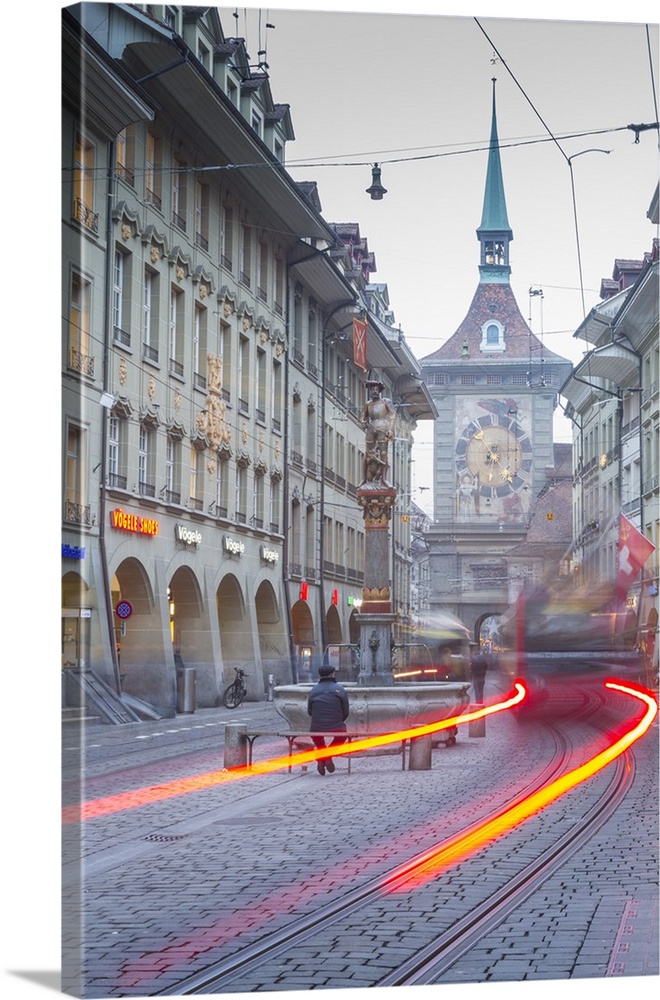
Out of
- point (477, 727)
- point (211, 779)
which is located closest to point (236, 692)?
point (211, 779)

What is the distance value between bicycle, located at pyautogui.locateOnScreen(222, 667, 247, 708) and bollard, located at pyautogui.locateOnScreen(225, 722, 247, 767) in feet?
0.74

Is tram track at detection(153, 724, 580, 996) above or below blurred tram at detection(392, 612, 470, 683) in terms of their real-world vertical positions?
below

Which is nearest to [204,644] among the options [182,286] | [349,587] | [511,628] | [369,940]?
[182,286]

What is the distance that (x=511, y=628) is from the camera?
15586 millimetres

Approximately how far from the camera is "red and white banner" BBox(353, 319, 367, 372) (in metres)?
11.4

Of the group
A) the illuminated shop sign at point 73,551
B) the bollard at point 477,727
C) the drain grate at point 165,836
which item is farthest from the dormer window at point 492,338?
the bollard at point 477,727

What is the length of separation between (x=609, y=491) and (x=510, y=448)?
998 millimetres

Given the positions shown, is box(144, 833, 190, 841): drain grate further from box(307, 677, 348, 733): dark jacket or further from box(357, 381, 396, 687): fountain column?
box(357, 381, 396, 687): fountain column

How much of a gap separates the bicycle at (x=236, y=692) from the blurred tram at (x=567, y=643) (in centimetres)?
246

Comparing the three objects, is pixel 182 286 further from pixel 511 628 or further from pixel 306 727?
pixel 511 628

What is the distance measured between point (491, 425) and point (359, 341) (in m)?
1.56

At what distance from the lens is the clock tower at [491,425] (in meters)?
9.96

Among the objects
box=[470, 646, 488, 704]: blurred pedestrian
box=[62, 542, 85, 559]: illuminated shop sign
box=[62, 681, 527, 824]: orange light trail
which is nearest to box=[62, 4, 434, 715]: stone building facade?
box=[62, 542, 85, 559]: illuminated shop sign

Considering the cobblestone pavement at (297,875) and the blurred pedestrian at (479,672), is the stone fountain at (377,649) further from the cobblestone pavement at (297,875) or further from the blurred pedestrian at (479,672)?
the blurred pedestrian at (479,672)
